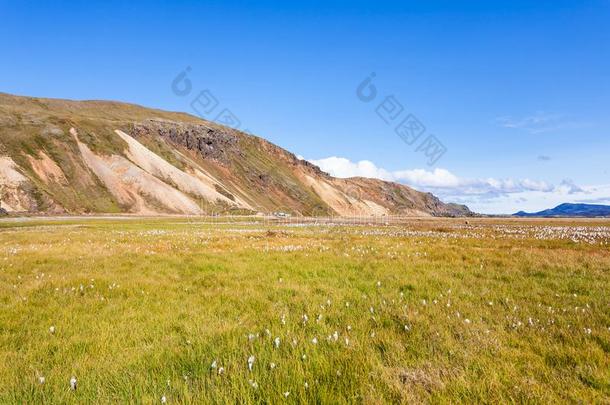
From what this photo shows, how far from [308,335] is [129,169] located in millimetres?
106680

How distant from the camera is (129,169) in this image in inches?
3964

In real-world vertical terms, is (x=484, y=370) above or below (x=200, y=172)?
below

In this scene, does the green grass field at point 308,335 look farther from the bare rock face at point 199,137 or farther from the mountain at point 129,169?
the bare rock face at point 199,137

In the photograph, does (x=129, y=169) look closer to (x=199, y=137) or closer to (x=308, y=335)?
(x=199, y=137)

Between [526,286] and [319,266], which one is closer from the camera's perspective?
[526,286]

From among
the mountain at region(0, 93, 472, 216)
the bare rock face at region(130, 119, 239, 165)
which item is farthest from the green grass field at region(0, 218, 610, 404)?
the bare rock face at region(130, 119, 239, 165)

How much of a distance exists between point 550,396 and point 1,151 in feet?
348

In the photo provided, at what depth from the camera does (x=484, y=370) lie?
4660 mm

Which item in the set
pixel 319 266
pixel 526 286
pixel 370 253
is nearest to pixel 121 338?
pixel 319 266

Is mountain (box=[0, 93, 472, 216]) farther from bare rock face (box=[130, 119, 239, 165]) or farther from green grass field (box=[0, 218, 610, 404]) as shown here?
green grass field (box=[0, 218, 610, 404])

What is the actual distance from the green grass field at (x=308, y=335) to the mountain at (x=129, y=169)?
80.3 m

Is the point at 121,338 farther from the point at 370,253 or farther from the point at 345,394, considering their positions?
the point at 370,253

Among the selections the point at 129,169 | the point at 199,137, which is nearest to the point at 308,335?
the point at 129,169

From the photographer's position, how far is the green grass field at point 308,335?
4.22m
